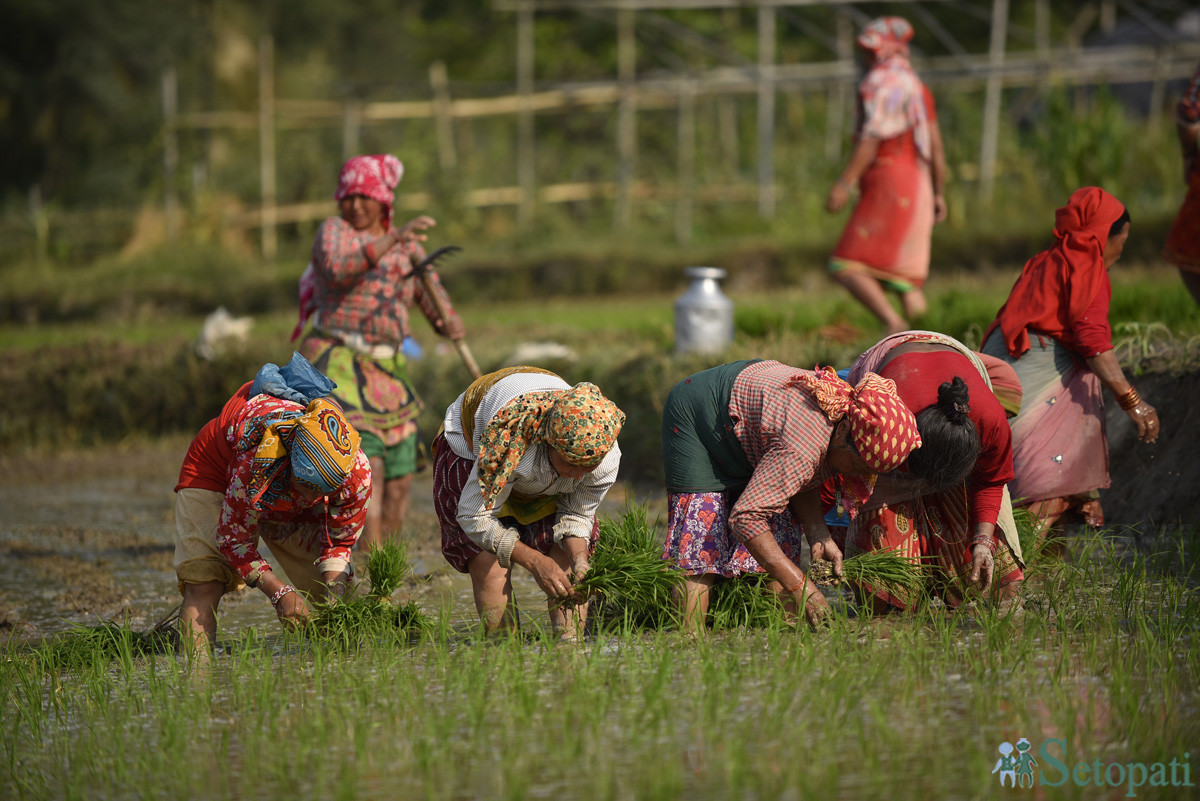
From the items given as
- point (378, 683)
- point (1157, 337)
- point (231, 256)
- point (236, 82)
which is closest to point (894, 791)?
point (378, 683)

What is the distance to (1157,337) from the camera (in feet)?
19.2

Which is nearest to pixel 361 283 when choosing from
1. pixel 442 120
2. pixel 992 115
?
pixel 992 115

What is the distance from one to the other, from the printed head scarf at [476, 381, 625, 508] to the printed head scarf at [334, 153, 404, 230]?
2.05m

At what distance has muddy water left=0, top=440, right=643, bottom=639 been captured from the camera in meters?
4.77

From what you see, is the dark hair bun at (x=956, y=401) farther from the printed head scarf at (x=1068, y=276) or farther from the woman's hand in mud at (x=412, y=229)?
the woman's hand in mud at (x=412, y=229)

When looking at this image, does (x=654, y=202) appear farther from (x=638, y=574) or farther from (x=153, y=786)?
(x=153, y=786)

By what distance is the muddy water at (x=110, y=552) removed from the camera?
477 cm

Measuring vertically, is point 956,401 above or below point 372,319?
below

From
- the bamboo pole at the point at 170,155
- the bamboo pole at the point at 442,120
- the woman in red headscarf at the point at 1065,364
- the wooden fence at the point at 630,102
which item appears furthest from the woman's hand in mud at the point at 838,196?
the bamboo pole at the point at 170,155

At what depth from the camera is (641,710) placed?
3.14 meters

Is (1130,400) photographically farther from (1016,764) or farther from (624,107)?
(624,107)

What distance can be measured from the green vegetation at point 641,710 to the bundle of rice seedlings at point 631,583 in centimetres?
12

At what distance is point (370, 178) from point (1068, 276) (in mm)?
2795

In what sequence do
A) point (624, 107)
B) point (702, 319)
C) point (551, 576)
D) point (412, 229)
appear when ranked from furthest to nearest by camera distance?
1. point (624, 107)
2. point (702, 319)
3. point (412, 229)
4. point (551, 576)
